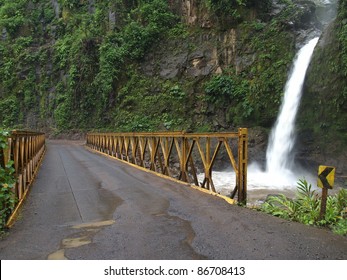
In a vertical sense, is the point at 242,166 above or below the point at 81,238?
above

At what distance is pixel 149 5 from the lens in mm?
26234

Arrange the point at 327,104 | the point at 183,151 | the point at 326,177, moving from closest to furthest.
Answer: the point at 326,177, the point at 183,151, the point at 327,104

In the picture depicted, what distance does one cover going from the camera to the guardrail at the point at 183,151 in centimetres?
637

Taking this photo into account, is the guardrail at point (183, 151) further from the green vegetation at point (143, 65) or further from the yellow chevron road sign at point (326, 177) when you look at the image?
the green vegetation at point (143, 65)

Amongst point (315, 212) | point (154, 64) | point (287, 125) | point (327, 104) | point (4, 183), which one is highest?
point (154, 64)

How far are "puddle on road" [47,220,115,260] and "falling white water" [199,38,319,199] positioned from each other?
417 inches

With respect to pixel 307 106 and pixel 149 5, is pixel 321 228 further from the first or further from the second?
pixel 149 5

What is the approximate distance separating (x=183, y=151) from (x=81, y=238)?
4892 mm

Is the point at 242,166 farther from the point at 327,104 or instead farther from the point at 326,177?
the point at 327,104

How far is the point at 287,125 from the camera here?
17.4 metres

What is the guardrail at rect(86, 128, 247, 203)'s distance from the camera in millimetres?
6371

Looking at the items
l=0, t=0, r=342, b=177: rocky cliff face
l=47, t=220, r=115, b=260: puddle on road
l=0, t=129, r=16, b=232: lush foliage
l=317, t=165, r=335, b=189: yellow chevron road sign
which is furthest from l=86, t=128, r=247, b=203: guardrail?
l=0, t=129, r=16, b=232: lush foliage

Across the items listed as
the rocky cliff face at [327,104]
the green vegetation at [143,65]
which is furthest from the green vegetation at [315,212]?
the green vegetation at [143,65]

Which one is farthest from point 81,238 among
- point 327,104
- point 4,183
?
point 327,104
